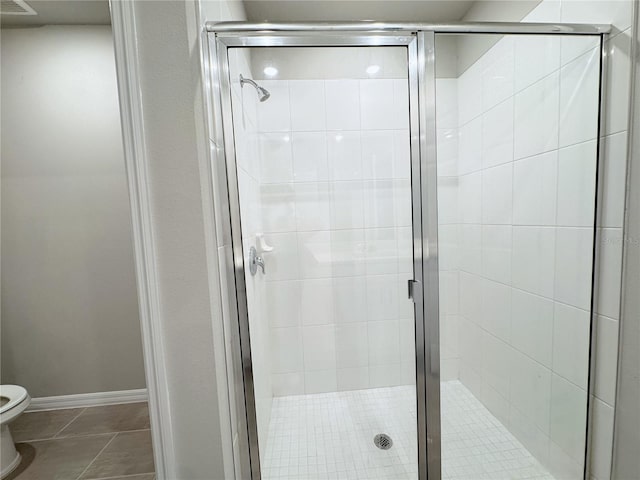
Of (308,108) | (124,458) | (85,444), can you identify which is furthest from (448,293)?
(85,444)

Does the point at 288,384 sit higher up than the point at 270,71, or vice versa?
the point at 270,71

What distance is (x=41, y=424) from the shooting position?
1.77 m

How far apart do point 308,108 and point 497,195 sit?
1.03 m

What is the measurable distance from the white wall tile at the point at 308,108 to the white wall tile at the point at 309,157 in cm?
4

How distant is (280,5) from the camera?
1564 millimetres

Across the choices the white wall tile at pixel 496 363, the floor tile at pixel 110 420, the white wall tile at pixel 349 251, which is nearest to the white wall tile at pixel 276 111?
the white wall tile at pixel 349 251

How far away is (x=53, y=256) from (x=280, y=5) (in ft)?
6.73

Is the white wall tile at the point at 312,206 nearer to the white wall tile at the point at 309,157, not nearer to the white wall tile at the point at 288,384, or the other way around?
the white wall tile at the point at 309,157

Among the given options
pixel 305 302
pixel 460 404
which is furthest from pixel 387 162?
pixel 460 404

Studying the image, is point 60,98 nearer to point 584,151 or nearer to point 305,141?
point 305,141

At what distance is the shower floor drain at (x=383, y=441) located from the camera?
4.38 feet

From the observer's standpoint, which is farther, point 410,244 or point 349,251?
point 349,251

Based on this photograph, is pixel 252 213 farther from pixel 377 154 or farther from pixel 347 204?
pixel 377 154

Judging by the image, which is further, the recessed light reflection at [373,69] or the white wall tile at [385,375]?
the white wall tile at [385,375]
